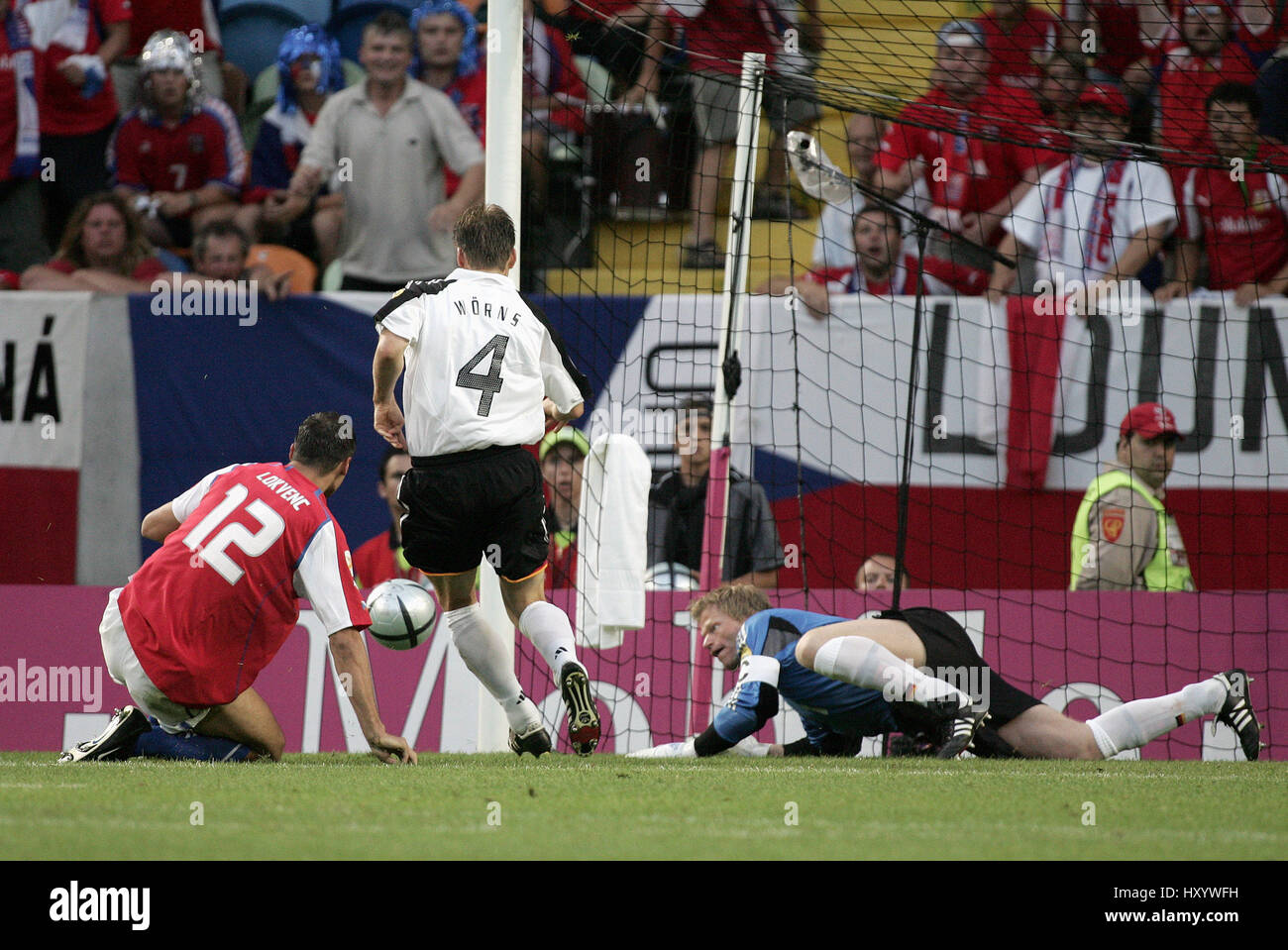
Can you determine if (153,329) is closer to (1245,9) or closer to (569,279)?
(569,279)

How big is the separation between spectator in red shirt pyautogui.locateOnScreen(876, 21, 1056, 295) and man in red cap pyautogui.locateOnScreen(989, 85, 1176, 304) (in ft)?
0.62

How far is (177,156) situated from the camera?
9133mm

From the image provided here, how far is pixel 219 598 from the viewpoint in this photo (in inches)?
198

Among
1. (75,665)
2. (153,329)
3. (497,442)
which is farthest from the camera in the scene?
(153,329)

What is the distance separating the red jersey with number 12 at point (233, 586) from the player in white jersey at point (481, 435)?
12.2 inches

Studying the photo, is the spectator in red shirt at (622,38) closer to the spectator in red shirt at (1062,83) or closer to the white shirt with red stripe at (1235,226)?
the spectator in red shirt at (1062,83)

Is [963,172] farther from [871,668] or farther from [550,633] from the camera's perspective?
[550,633]

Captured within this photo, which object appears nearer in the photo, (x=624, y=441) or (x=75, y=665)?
(x=624, y=441)

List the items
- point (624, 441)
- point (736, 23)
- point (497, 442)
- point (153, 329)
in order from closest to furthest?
point (497, 442)
point (624, 441)
point (153, 329)
point (736, 23)

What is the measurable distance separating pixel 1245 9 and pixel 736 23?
3122 millimetres

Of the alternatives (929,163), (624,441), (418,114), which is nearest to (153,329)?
→ (418,114)

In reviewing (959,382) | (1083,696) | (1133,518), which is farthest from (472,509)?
(959,382)

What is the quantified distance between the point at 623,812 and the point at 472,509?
1.55 meters

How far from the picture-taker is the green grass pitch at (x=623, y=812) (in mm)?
3145
